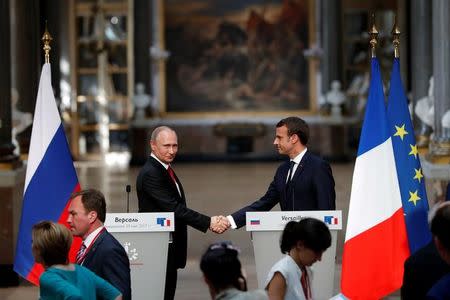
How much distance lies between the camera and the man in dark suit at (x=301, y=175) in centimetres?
795

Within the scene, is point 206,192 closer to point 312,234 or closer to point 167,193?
point 167,193

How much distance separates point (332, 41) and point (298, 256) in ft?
73.3

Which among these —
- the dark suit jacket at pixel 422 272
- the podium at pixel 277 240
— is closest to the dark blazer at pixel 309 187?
the podium at pixel 277 240

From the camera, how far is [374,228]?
26.8 ft

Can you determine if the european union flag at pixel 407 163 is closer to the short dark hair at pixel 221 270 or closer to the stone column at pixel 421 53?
the short dark hair at pixel 221 270

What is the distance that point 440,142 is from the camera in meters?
13.3

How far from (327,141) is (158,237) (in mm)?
19965

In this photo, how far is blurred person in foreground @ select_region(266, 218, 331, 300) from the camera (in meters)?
5.46

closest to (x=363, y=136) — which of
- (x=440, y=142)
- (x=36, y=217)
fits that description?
(x=36, y=217)

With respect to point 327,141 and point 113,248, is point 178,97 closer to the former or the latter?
point 327,141

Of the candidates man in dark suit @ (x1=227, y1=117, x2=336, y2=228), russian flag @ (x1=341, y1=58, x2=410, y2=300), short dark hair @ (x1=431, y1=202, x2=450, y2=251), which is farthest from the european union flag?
short dark hair @ (x1=431, y1=202, x2=450, y2=251)

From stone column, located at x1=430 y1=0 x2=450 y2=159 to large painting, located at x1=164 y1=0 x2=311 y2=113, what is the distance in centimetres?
1481

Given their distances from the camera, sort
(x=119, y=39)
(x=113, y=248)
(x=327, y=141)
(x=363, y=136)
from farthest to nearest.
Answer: (x=119, y=39) → (x=327, y=141) → (x=363, y=136) → (x=113, y=248)

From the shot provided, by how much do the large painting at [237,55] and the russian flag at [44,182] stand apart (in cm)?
1943
